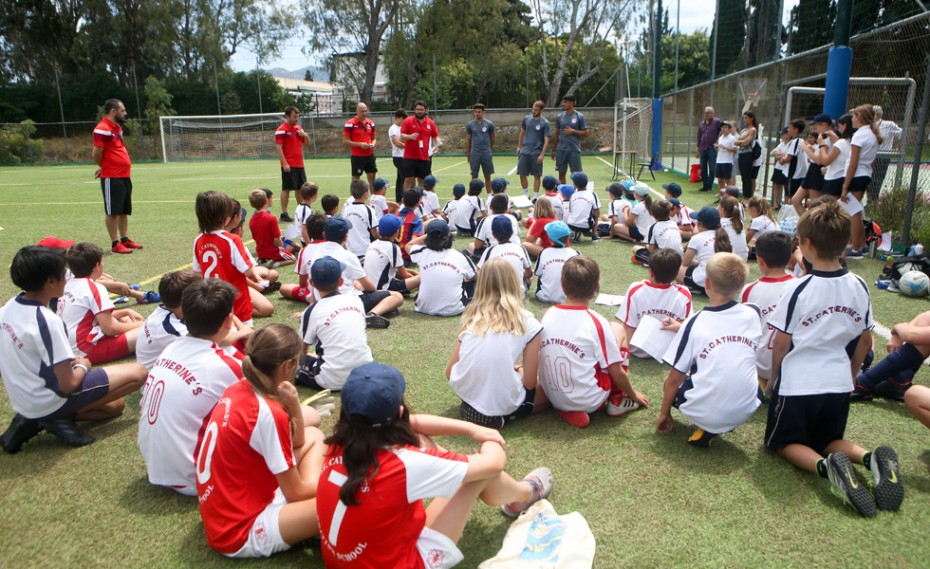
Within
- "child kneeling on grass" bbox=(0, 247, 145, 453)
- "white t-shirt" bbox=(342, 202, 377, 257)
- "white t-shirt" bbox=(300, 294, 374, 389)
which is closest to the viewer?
"child kneeling on grass" bbox=(0, 247, 145, 453)

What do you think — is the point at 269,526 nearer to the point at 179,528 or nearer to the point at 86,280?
the point at 179,528

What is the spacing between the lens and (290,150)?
1145cm

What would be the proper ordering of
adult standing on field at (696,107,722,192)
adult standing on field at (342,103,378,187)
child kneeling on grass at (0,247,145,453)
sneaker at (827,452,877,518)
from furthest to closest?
adult standing on field at (696,107,722,192)
adult standing on field at (342,103,378,187)
child kneeling on grass at (0,247,145,453)
sneaker at (827,452,877,518)

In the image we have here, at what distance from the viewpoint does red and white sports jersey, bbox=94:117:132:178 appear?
9.02 metres

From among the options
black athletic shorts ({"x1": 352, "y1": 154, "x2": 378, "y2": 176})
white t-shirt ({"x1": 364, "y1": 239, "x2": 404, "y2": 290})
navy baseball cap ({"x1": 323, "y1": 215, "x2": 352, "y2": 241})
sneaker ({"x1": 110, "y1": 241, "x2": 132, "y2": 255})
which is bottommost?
sneaker ({"x1": 110, "y1": 241, "x2": 132, "y2": 255})

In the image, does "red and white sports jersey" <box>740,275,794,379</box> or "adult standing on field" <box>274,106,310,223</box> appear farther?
"adult standing on field" <box>274,106,310,223</box>

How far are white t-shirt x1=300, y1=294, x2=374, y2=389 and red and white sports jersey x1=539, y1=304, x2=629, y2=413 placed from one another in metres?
1.37

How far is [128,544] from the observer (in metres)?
2.91

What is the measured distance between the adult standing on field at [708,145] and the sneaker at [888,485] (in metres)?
13.8

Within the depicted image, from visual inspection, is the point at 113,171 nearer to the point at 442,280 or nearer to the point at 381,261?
the point at 381,261

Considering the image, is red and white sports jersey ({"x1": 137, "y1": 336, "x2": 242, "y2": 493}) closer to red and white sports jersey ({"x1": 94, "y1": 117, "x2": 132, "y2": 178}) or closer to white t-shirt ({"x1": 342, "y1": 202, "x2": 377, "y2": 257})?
white t-shirt ({"x1": 342, "y1": 202, "x2": 377, "y2": 257})

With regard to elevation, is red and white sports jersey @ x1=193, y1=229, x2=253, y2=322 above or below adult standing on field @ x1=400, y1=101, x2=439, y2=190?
below

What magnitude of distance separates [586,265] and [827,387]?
150 centimetres

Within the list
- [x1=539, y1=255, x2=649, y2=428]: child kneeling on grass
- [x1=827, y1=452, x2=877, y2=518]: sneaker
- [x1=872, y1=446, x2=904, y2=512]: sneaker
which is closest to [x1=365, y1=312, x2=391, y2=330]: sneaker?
[x1=539, y1=255, x2=649, y2=428]: child kneeling on grass
